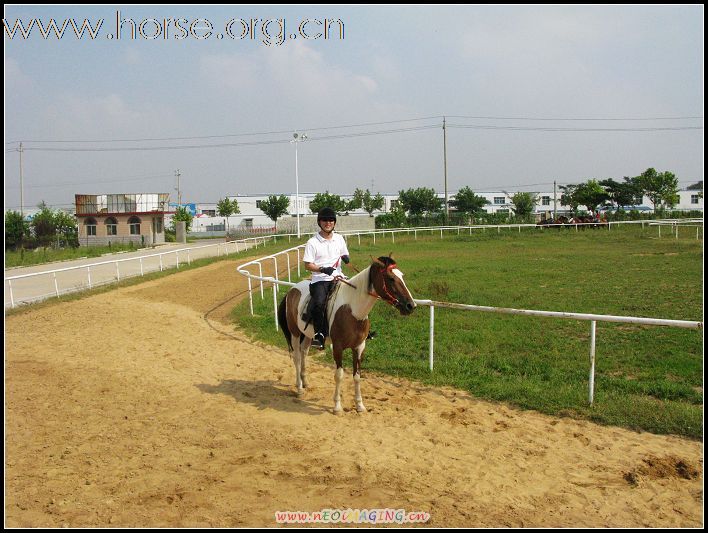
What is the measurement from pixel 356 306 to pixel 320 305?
597mm

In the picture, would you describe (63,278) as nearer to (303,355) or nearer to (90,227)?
(303,355)

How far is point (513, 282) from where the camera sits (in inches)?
609

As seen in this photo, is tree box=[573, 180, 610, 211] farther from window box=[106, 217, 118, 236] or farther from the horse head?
the horse head

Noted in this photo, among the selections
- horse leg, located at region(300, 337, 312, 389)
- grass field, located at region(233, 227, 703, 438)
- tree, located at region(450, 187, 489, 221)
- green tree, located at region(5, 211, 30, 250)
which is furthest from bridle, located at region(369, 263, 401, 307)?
tree, located at region(450, 187, 489, 221)

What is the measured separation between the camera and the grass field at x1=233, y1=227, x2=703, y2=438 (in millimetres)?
6535

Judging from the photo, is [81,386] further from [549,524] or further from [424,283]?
[424,283]

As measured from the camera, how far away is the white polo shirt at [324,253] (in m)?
6.74

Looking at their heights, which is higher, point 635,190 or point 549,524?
point 635,190

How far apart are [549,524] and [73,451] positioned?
4605 millimetres

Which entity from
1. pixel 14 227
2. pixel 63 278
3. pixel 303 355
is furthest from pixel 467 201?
pixel 303 355

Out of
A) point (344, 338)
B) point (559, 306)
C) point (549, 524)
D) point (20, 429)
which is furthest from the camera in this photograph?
point (559, 306)

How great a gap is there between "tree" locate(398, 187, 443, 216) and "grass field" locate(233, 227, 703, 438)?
62.1m

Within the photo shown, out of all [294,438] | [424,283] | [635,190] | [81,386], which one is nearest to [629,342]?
[294,438]

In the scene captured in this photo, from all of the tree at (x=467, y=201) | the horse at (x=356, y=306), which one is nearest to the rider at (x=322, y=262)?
the horse at (x=356, y=306)
